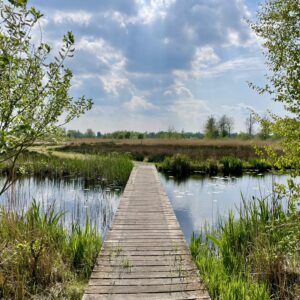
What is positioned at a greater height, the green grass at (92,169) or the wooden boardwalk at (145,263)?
the green grass at (92,169)

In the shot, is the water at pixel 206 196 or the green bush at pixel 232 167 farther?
the green bush at pixel 232 167

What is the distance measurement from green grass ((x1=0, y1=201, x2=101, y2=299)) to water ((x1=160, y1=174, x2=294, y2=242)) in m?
2.26

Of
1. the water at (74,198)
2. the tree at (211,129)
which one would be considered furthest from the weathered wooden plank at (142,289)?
the tree at (211,129)

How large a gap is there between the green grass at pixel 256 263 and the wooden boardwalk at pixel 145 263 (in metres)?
0.21

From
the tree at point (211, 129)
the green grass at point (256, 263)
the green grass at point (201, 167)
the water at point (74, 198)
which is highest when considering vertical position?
the tree at point (211, 129)

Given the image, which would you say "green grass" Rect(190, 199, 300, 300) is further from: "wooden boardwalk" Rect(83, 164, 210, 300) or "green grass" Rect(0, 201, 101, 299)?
"green grass" Rect(0, 201, 101, 299)

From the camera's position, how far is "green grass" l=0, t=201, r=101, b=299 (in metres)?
2.69

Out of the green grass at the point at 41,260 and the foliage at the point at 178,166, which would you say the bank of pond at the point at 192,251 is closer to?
the green grass at the point at 41,260

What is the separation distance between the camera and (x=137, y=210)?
17.3 feet

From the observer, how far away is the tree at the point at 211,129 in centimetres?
3498

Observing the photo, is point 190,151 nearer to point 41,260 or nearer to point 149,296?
point 41,260

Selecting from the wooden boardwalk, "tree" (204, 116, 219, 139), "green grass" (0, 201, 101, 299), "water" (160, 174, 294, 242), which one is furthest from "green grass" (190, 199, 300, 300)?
"tree" (204, 116, 219, 139)

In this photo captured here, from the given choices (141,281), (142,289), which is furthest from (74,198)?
(142,289)

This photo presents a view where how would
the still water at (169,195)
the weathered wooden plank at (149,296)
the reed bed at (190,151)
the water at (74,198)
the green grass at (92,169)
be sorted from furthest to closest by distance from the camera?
the reed bed at (190,151) → the green grass at (92,169) → the still water at (169,195) → the water at (74,198) → the weathered wooden plank at (149,296)
